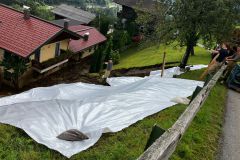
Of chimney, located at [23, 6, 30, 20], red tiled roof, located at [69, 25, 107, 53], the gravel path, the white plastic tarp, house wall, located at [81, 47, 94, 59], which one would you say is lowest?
house wall, located at [81, 47, 94, 59]

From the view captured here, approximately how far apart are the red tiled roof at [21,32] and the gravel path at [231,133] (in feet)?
50.4

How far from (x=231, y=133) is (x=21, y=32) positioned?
20.1 meters

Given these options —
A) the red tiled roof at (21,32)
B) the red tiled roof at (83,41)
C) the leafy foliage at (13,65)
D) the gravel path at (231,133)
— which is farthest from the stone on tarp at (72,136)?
the red tiled roof at (83,41)

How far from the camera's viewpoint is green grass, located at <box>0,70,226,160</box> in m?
7.20

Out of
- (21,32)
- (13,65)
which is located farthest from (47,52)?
(13,65)

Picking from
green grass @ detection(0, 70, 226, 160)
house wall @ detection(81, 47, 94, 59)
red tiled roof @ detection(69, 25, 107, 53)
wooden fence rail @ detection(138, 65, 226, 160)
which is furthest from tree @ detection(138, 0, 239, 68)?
house wall @ detection(81, 47, 94, 59)

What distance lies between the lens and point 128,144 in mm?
7832

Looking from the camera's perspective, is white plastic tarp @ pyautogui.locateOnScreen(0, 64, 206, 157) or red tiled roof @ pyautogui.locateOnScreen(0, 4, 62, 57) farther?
red tiled roof @ pyautogui.locateOnScreen(0, 4, 62, 57)

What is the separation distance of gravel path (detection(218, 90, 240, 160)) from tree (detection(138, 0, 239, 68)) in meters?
7.46

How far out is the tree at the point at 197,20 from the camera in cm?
1878

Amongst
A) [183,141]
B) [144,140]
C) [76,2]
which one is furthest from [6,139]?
[76,2]

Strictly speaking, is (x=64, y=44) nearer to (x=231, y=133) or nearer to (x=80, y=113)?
(x=80, y=113)

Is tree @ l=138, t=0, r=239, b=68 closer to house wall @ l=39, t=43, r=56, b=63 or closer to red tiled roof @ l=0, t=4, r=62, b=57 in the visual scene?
red tiled roof @ l=0, t=4, r=62, b=57

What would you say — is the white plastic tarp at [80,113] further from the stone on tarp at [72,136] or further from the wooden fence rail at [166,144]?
the wooden fence rail at [166,144]
